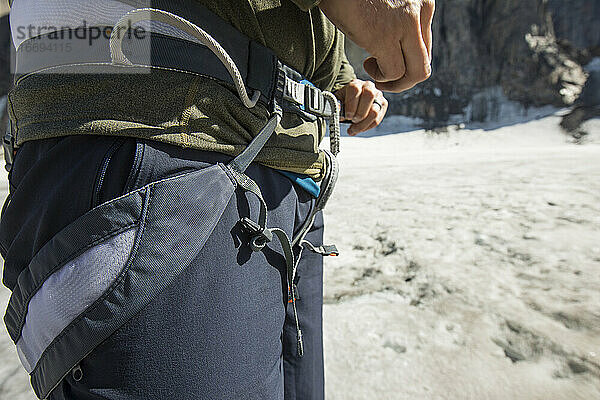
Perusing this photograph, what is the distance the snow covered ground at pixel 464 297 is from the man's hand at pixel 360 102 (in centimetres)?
63

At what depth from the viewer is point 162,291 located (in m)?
0.36

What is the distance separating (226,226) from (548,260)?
1.44 meters

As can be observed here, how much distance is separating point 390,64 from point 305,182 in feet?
0.68

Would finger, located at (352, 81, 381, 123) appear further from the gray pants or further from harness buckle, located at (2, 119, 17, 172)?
harness buckle, located at (2, 119, 17, 172)

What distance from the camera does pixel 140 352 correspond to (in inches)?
13.9

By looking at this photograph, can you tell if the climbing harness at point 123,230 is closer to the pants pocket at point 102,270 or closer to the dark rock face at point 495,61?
the pants pocket at point 102,270

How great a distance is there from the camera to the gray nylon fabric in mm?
340

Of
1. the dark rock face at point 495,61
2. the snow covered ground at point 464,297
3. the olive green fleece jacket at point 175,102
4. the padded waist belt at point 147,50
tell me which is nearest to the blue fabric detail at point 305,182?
the olive green fleece jacket at point 175,102

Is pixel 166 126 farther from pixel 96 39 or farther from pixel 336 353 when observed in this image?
pixel 336 353

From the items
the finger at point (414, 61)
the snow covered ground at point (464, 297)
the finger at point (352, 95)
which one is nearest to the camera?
the finger at point (414, 61)

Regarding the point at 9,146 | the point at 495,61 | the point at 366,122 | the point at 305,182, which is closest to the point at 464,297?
the point at 366,122

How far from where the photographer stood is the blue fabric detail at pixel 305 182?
1.79 feet

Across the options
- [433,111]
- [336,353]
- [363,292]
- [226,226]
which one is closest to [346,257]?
[363,292]

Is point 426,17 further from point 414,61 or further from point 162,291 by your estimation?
point 162,291
